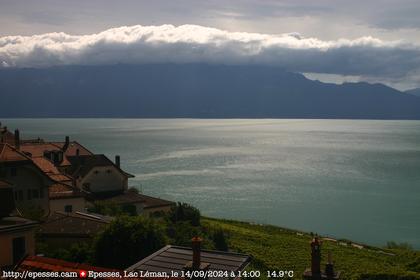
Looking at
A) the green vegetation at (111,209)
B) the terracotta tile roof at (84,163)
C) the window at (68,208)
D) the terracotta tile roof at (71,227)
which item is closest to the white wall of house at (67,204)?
the window at (68,208)

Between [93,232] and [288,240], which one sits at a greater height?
[93,232]

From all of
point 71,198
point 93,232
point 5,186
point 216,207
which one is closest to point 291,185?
point 216,207

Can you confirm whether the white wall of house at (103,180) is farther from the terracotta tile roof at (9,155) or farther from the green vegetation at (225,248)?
the terracotta tile roof at (9,155)

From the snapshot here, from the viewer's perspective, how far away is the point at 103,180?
173 feet

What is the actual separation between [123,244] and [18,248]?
5.96m

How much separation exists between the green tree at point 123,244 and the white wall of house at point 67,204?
1707 cm

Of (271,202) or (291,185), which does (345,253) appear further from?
(291,185)

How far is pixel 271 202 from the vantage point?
8356cm

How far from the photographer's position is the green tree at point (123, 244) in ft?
78.3

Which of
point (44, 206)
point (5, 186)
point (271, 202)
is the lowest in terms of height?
point (271, 202)

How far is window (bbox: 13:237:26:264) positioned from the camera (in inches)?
746

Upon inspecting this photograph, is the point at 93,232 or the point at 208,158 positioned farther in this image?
the point at 208,158

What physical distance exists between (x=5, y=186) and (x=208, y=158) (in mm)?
134839

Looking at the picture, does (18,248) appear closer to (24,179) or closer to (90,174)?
(24,179)
